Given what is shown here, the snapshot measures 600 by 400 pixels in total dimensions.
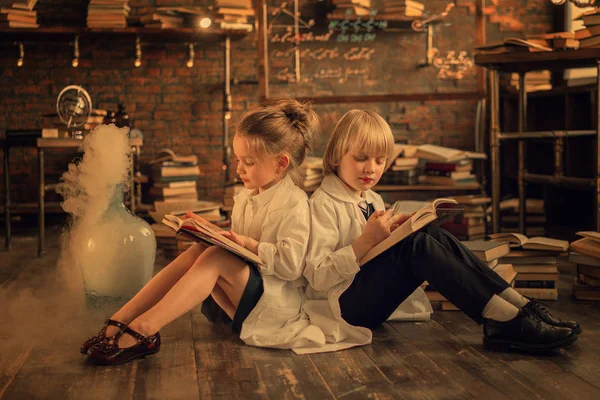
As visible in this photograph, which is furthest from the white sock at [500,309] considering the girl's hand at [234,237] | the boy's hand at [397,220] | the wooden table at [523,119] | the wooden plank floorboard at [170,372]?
the wooden table at [523,119]

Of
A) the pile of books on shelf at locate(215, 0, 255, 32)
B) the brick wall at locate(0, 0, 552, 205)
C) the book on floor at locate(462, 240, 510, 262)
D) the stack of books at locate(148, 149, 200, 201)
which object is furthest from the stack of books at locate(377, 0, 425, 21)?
the book on floor at locate(462, 240, 510, 262)

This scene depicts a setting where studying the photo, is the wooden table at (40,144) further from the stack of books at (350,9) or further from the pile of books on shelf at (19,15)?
the stack of books at (350,9)

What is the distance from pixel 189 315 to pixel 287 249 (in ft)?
2.44

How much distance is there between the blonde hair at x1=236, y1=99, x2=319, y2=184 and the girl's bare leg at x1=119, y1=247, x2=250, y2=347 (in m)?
0.35

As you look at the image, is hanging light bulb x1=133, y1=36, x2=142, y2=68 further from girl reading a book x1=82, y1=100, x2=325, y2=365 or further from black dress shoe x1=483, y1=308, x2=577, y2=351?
black dress shoe x1=483, y1=308, x2=577, y2=351

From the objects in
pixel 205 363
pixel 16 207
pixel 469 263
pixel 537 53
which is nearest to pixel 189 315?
pixel 205 363

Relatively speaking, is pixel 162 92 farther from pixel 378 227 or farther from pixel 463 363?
pixel 463 363

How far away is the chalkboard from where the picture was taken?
17.8 feet

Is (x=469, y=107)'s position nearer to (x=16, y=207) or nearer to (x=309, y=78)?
(x=309, y=78)

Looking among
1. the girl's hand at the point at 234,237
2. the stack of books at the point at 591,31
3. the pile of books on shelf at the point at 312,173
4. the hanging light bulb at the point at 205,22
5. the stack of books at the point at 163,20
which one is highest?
the stack of books at the point at 163,20

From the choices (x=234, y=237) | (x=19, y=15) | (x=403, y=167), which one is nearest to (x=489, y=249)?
(x=234, y=237)

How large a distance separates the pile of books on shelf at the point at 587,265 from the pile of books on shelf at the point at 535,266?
0.05 m

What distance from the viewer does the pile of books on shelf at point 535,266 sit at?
3.10 meters

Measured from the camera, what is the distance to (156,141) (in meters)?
6.26
